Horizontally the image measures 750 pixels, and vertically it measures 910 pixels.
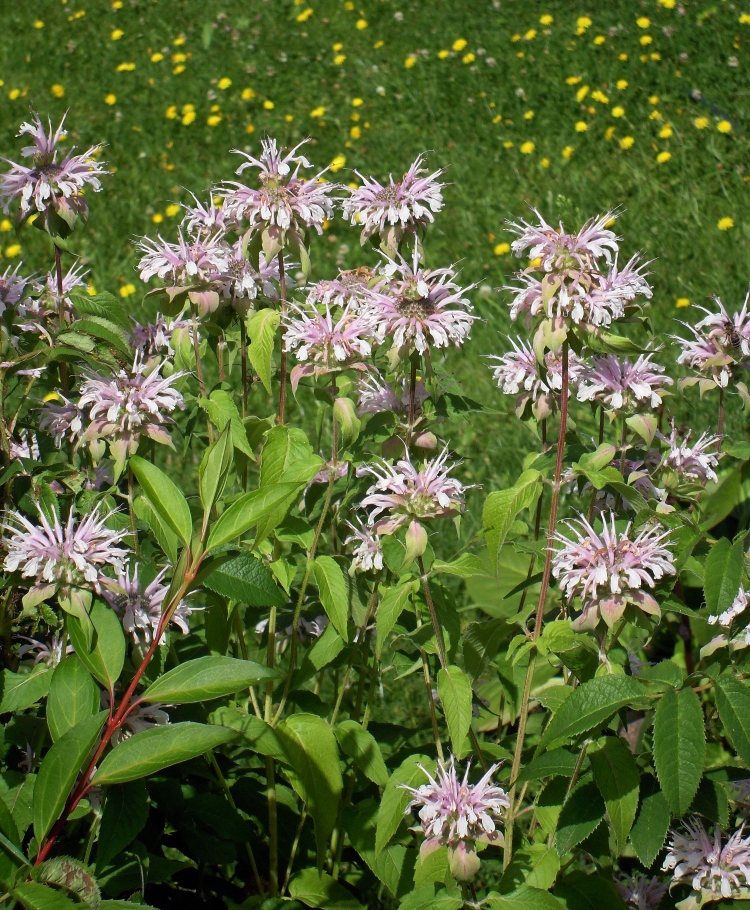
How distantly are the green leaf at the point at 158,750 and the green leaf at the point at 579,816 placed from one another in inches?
20.8

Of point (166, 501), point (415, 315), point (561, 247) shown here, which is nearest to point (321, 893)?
point (166, 501)

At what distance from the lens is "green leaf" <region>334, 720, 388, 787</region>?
1.42 metres

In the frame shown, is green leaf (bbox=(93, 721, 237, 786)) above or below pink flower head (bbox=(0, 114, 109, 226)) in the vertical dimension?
below

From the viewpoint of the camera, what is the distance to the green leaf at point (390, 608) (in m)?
1.31

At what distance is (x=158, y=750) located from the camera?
97 centimetres

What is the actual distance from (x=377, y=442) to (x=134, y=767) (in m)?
0.69

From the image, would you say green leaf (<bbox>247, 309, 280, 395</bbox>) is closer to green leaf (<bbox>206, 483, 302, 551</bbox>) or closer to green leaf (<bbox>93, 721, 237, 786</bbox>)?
green leaf (<bbox>206, 483, 302, 551</bbox>)

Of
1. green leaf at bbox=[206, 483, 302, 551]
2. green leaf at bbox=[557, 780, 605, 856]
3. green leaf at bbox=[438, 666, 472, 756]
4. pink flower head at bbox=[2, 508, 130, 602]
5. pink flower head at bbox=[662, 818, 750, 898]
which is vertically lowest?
pink flower head at bbox=[662, 818, 750, 898]

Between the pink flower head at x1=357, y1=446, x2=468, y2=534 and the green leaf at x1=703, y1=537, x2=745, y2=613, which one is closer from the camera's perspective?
the green leaf at x1=703, y1=537, x2=745, y2=613

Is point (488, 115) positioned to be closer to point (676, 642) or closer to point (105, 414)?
point (676, 642)

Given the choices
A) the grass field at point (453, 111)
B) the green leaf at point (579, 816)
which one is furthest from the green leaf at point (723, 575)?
the grass field at point (453, 111)

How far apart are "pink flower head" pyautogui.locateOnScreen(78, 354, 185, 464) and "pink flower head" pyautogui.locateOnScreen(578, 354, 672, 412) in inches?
25.1

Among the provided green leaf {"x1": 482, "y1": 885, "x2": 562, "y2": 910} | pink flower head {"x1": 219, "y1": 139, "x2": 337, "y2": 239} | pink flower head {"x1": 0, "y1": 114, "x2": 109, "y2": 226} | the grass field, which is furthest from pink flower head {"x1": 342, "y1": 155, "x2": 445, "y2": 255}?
the grass field

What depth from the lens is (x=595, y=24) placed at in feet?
16.5
